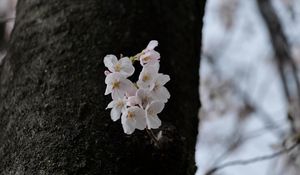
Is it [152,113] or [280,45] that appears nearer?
[152,113]

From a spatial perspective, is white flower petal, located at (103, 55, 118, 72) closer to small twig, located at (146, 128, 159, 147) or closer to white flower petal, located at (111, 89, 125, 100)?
white flower petal, located at (111, 89, 125, 100)

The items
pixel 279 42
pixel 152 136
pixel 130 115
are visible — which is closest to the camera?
pixel 130 115

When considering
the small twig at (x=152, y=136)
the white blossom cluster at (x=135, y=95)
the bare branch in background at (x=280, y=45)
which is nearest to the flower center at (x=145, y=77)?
the white blossom cluster at (x=135, y=95)

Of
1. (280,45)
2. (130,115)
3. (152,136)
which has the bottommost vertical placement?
(280,45)

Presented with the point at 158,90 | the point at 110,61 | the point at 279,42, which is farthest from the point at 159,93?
the point at 279,42

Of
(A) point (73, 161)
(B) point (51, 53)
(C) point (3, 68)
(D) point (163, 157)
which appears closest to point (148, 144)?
(D) point (163, 157)

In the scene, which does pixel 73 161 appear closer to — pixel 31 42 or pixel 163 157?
pixel 163 157

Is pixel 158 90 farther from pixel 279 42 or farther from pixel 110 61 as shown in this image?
pixel 279 42
